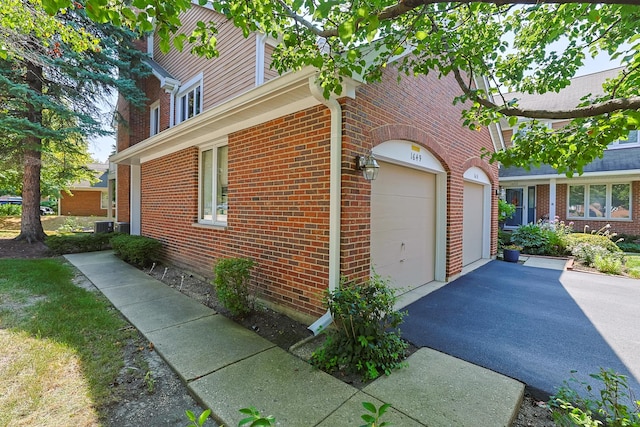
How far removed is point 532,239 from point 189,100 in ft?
40.4

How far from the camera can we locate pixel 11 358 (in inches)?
128

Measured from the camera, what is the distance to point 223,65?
310 inches

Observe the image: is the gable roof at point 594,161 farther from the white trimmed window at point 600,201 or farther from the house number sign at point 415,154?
the house number sign at point 415,154

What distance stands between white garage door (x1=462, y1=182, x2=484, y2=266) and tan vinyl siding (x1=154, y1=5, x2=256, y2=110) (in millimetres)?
6238

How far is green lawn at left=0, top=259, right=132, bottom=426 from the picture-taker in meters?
2.53

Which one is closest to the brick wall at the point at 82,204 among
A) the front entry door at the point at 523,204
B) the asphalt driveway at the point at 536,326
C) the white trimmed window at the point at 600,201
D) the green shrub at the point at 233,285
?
the green shrub at the point at 233,285

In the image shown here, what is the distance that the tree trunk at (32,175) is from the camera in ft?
32.0

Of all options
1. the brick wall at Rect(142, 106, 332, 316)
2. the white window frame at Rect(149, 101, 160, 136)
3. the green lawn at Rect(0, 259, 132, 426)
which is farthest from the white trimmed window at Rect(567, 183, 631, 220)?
the white window frame at Rect(149, 101, 160, 136)

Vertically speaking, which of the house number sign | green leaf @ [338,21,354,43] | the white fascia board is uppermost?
the white fascia board

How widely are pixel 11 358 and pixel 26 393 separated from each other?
0.88 metres

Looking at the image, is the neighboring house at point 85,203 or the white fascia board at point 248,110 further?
the neighboring house at point 85,203

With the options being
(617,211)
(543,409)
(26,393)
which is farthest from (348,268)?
(617,211)

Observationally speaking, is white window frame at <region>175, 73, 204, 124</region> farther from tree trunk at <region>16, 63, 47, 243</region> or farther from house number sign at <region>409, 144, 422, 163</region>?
house number sign at <region>409, 144, 422, 163</region>

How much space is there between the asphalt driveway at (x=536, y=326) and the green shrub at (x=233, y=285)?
2348 millimetres
